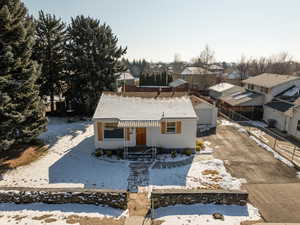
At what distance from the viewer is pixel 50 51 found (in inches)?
1072

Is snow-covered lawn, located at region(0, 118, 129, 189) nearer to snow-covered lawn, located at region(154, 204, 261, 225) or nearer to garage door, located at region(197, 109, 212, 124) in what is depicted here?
snow-covered lawn, located at region(154, 204, 261, 225)

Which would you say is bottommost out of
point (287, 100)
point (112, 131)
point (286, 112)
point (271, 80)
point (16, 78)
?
point (112, 131)

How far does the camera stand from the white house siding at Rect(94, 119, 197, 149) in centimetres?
1734

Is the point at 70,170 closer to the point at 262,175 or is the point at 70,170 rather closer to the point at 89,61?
the point at 262,175

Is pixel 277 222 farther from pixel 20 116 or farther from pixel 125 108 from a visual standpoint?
pixel 20 116

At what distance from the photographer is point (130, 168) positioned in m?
15.5

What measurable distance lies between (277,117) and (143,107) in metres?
20.8

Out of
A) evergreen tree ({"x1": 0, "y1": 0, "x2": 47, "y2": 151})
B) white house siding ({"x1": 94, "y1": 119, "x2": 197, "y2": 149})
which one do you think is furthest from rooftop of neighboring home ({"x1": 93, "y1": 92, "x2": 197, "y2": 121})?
evergreen tree ({"x1": 0, "y1": 0, "x2": 47, "y2": 151})

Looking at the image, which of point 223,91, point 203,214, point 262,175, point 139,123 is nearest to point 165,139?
point 139,123

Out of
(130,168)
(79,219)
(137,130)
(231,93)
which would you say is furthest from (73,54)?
(231,93)

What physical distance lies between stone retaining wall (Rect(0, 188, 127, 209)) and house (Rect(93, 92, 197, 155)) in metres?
5.94

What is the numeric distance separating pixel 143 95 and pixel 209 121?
34.0 ft

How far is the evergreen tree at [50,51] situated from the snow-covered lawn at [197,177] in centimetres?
2033

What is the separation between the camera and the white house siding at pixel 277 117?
2700 centimetres
